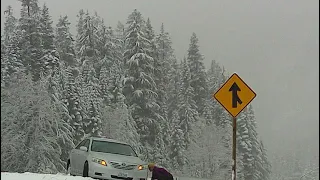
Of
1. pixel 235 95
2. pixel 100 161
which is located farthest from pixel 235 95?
pixel 100 161

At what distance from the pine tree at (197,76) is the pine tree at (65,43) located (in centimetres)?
1773

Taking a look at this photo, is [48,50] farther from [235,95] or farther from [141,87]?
[235,95]

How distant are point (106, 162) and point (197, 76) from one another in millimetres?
57738

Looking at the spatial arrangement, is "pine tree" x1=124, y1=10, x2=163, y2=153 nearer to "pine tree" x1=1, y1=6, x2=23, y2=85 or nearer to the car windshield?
"pine tree" x1=1, y1=6, x2=23, y2=85

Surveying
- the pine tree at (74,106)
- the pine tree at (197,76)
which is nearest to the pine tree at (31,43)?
the pine tree at (74,106)

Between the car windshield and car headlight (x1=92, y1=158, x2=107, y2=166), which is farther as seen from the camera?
the car windshield

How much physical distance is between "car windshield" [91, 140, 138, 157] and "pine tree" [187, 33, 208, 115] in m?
55.0

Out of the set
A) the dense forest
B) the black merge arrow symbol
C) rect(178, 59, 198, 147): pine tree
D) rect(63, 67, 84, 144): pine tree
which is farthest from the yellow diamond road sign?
A: rect(178, 59, 198, 147): pine tree

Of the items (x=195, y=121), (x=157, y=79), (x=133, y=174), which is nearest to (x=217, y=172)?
(x=195, y=121)

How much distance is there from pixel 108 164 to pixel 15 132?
25529mm

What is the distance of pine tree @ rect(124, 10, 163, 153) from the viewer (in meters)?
57.6

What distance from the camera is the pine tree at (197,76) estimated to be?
241 feet

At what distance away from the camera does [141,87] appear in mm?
57938

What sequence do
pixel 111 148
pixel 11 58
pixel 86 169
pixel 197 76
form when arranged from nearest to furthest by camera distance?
pixel 86 169 < pixel 111 148 < pixel 11 58 < pixel 197 76
